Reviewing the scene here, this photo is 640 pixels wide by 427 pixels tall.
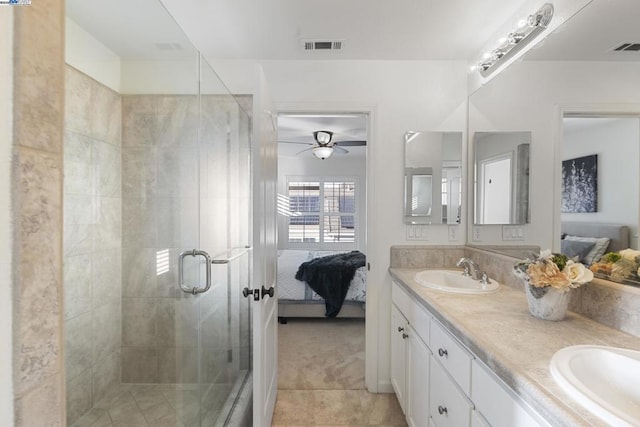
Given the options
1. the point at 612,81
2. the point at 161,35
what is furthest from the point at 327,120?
the point at 612,81

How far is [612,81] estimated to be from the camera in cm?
Answer: 120

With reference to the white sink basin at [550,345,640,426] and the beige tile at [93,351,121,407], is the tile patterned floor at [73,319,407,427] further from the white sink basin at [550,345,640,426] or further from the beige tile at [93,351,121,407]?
the white sink basin at [550,345,640,426]

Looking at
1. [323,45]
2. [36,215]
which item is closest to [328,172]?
[323,45]

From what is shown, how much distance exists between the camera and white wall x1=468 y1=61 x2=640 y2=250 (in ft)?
3.91

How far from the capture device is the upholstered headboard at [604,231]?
1135 millimetres

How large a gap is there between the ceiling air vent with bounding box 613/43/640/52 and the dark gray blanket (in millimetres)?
2736

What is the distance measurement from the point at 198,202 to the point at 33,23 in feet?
4.92

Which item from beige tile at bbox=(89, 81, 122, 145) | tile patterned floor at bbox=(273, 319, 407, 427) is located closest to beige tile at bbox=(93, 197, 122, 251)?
beige tile at bbox=(89, 81, 122, 145)

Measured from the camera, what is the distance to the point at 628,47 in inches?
44.8

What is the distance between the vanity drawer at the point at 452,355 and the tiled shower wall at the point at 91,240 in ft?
5.40

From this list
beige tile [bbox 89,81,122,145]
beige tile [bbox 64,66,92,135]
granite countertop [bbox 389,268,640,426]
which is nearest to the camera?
granite countertop [bbox 389,268,640,426]

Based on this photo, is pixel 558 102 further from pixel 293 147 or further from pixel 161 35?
pixel 293 147

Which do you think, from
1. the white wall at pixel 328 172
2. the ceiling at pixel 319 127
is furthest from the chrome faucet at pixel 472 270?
the white wall at pixel 328 172

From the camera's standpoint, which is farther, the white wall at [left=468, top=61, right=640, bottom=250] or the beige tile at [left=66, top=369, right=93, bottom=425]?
the beige tile at [left=66, top=369, right=93, bottom=425]
